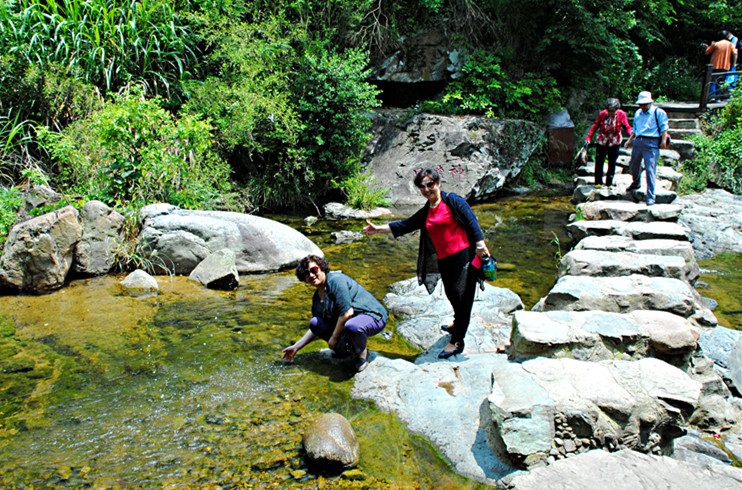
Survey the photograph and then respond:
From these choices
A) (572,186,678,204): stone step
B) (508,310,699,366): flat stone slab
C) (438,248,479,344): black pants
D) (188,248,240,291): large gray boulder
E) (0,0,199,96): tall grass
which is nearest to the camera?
(508,310,699,366): flat stone slab

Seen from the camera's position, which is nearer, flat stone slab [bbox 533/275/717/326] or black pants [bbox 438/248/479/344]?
black pants [bbox 438/248/479/344]

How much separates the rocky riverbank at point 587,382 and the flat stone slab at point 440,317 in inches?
0.8

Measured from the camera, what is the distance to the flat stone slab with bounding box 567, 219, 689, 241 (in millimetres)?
6289

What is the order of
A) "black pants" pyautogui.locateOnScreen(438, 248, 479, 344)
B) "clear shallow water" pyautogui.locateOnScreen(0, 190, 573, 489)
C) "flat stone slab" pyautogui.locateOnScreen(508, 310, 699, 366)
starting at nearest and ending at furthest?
"clear shallow water" pyautogui.locateOnScreen(0, 190, 573, 489) < "flat stone slab" pyautogui.locateOnScreen(508, 310, 699, 366) < "black pants" pyautogui.locateOnScreen(438, 248, 479, 344)

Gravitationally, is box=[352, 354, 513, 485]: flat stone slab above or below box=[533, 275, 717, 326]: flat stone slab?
below

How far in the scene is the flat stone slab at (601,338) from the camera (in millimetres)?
3766

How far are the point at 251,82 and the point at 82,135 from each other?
3.54 m

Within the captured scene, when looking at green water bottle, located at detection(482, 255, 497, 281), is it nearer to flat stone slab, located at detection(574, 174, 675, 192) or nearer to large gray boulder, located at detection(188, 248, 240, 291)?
large gray boulder, located at detection(188, 248, 240, 291)

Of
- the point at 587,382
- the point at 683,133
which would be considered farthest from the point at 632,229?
the point at 683,133

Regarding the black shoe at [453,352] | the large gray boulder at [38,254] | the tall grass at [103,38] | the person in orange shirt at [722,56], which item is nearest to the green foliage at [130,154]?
the large gray boulder at [38,254]

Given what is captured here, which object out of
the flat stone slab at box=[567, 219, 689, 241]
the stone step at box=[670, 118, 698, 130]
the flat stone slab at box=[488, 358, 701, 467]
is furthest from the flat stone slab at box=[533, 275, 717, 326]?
the stone step at box=[670, 118, 698, 130]

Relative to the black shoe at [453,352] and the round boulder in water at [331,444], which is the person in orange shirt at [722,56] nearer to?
the black shoe at [453,352]

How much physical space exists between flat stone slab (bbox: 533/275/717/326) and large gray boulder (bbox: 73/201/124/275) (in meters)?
5.74

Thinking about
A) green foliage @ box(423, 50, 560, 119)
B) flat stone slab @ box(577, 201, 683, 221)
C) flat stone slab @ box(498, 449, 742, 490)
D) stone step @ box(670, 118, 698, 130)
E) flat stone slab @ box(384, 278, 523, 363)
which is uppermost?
green foliage @ box(423, 50, 560, 119)
